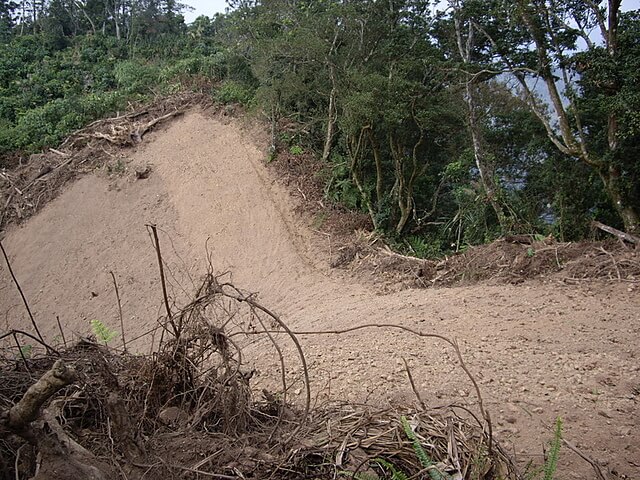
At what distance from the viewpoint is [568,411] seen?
3.50 m

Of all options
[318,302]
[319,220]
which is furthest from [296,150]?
[318,302]

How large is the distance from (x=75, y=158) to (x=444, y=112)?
10722 mm

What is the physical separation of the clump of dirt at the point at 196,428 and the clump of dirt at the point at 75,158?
12.8m

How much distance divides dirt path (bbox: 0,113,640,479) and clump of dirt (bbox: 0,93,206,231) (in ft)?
1.63

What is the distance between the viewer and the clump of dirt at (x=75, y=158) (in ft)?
45.4

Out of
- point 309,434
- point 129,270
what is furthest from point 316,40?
point 309,434

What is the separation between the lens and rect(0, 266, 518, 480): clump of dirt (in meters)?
2.01

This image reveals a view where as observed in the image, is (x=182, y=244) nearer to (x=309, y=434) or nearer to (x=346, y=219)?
(x=346, y=219)

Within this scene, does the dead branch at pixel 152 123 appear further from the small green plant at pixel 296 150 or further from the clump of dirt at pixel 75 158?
the small green plant at pixel 296 150

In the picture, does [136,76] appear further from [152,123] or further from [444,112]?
[444,112]

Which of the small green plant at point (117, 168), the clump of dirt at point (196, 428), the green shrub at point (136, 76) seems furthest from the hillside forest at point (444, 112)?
the clump of dirt at point (196, 428)

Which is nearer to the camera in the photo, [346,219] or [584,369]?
[584,369]

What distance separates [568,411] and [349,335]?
2.90 metres

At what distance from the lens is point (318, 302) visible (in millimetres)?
8750
